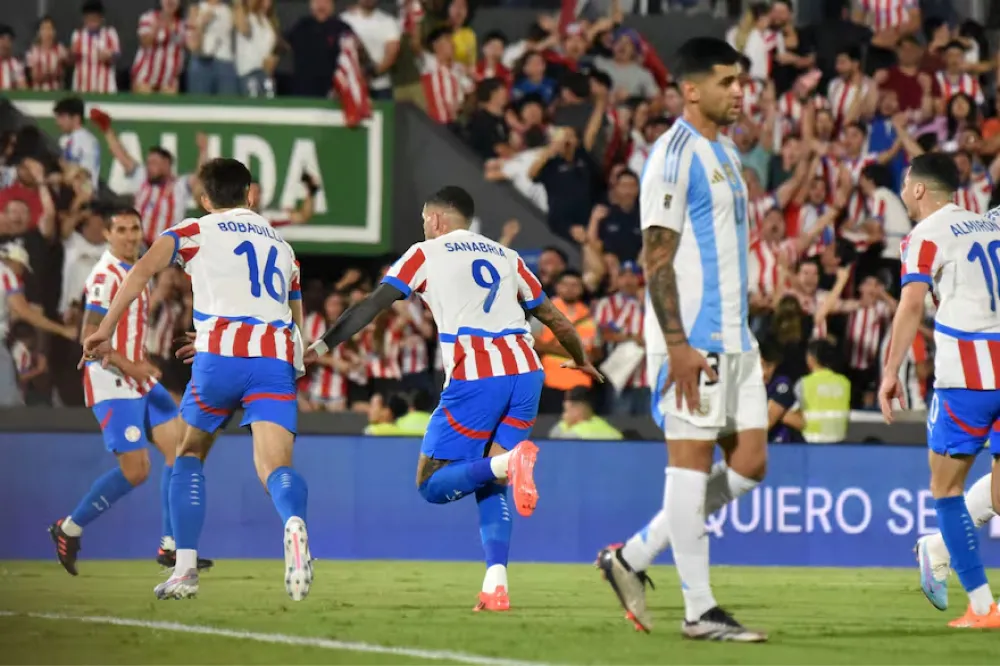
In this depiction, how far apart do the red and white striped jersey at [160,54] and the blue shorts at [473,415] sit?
366 inches

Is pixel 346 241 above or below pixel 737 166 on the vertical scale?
below

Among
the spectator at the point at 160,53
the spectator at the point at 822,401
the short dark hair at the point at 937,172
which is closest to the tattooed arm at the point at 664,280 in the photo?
the short dark hair at the point at 937,172

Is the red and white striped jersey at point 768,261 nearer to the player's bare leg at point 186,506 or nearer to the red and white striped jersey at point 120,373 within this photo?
the red and white striped jersey at point 120,373

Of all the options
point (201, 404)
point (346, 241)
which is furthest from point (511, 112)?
point (201, 404)

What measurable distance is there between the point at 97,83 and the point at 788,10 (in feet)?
24.2

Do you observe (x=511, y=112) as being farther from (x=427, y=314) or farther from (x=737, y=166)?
(x=737, y=166)

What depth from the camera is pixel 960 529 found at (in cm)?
825

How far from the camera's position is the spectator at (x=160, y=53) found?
17625 millimetres

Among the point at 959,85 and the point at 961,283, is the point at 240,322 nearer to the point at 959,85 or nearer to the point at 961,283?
the point at 961,283

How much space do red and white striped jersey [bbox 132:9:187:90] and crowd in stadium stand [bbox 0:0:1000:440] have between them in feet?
0.07

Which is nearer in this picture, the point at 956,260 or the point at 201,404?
the point at 956,260

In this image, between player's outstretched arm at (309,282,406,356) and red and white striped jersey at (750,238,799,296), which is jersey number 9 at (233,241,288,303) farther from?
red and white striped jersey at (750,238,799,296)

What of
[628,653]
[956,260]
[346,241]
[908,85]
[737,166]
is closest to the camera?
[628,653]

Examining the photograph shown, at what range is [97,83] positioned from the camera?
58.3 ft
